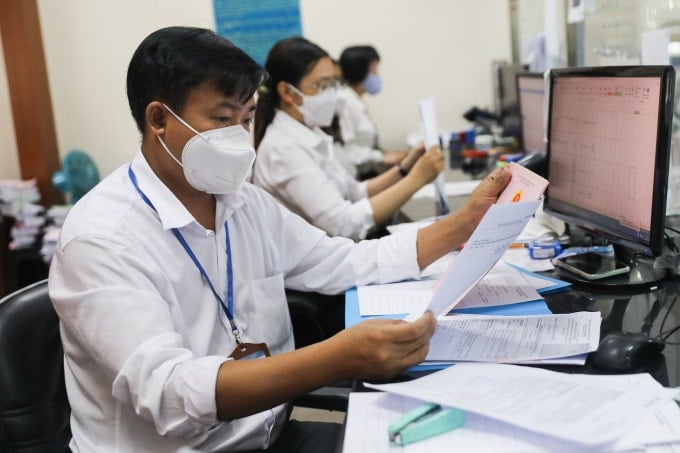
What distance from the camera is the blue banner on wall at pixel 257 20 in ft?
14.6

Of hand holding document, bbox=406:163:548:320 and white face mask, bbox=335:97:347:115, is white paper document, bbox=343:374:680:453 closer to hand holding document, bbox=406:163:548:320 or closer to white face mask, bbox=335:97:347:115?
hand holding document, bbox=406:163:548:320

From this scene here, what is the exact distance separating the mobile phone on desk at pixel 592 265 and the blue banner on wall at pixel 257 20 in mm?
3465

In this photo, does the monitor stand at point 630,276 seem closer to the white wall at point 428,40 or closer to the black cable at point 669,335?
the black cable at point 669,335

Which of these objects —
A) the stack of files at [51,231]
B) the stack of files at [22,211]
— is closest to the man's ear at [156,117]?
the stack of files at [51,231]

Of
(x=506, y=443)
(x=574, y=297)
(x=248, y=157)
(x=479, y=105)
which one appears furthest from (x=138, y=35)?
(x=506, y=443)

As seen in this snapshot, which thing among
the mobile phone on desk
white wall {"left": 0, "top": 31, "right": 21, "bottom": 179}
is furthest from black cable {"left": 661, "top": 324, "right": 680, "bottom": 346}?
white wall {"left": 0, "top": 31, "right": 21, "bottom": 179}

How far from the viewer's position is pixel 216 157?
44.6 inches

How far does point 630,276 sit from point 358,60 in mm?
3157

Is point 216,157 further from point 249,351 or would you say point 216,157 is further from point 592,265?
point 592,265

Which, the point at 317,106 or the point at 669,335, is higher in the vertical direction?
the point at 317,106

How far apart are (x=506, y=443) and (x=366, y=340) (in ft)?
0.75

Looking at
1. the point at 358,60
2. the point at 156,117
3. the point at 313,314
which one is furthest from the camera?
the point at 358,60

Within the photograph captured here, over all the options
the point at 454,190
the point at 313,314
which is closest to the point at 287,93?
the point at 454,190

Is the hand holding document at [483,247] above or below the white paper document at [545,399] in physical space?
above
